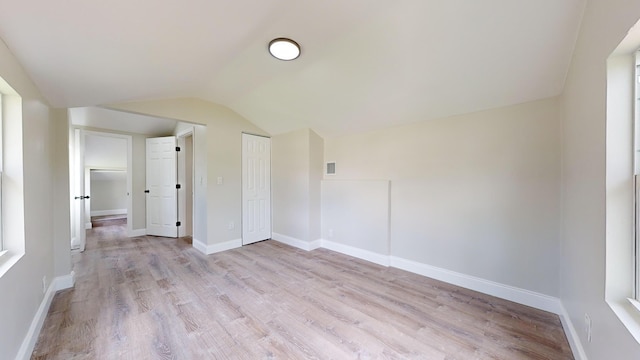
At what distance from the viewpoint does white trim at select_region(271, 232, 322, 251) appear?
385 centimetres

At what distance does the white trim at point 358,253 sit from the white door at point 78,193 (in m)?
3.90

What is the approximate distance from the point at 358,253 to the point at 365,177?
1.10 metres

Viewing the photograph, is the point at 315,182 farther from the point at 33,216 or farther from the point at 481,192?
the point at 33,216

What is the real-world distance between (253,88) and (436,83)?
2.16 m

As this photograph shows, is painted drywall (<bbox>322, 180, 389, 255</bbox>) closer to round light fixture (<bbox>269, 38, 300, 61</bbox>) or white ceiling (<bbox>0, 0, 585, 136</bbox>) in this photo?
white ceiling (<bbox>0, 0, 585, 136</bbox>)

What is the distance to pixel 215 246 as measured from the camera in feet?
12.2

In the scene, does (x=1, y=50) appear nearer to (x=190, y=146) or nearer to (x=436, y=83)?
(x=436, y=83)

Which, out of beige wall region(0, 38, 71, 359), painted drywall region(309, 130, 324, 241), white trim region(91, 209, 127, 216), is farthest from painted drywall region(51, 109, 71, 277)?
white trim region(91, 209, 127, 216)

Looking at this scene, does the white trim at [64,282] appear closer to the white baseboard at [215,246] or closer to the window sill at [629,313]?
the white baseboard at [215,246]

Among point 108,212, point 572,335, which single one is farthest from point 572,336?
point 108,212

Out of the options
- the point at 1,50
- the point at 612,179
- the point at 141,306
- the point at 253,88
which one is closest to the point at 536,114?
the point at 612,179

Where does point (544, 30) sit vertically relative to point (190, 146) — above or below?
above

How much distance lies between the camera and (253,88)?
313cm

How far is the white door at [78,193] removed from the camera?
3867mm
